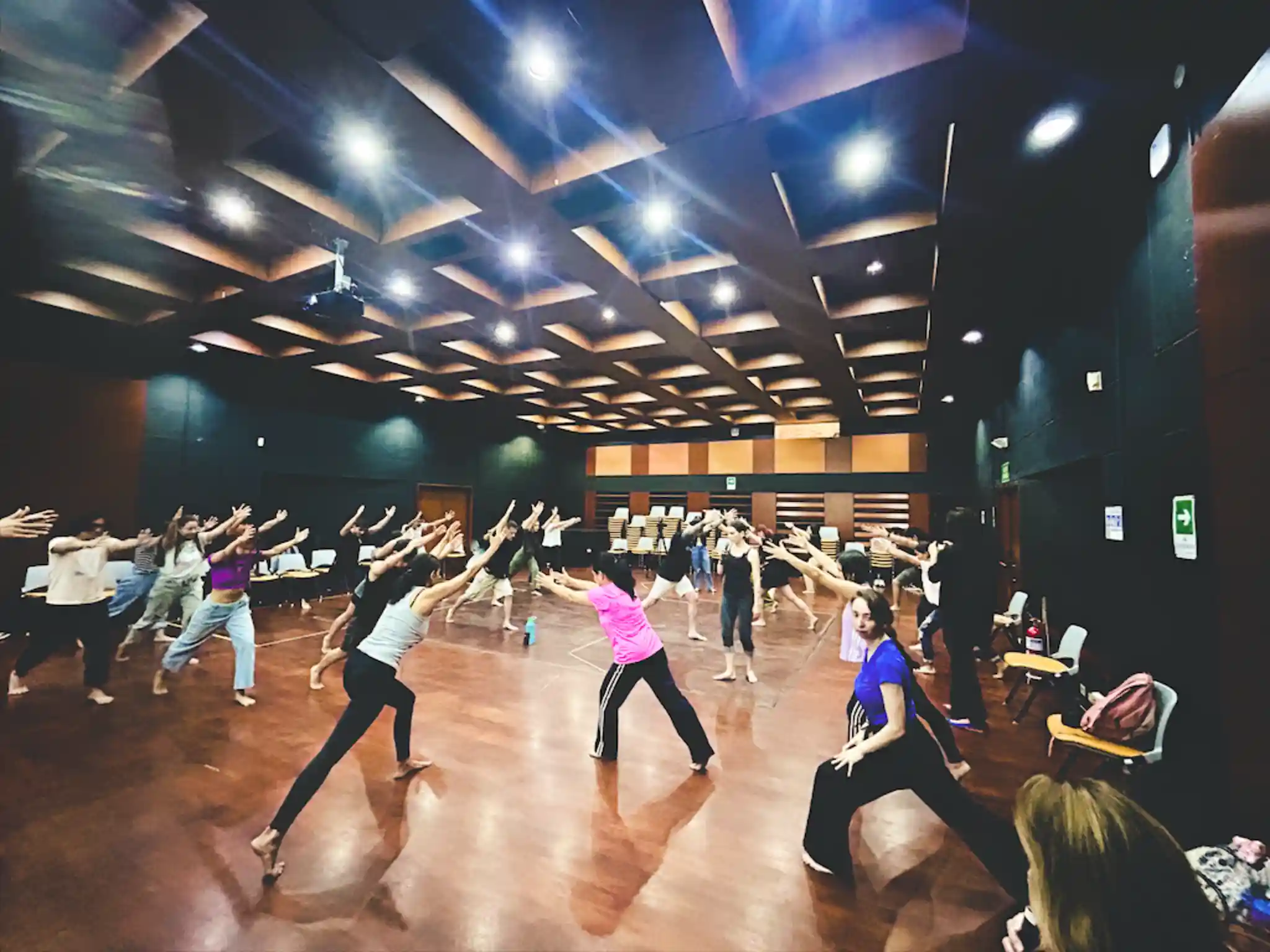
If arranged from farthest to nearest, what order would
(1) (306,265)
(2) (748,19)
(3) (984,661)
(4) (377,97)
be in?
(3) (984,661) → (1) (306,265) → (4) (377,97) → (2) (748,19)

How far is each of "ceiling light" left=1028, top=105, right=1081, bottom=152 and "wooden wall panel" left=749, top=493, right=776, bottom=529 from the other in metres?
11.2

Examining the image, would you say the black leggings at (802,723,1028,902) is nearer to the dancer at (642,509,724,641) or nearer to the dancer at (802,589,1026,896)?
the dancer at (802,589,1026,896)

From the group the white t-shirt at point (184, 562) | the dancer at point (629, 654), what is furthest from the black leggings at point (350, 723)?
the white t-shirt at point (184, 562)

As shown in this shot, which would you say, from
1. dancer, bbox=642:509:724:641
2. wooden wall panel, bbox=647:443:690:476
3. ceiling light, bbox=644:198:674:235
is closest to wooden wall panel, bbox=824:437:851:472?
wooden wall panel, bbox=647:443:690:476

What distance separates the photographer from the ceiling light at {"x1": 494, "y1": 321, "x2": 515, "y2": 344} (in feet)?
22.1

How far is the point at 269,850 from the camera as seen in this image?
2.35 meters

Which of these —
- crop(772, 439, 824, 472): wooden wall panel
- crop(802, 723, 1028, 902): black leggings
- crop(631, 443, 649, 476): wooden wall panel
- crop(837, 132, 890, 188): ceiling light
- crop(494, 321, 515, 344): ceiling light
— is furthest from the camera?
crop(631, 443, 649, 476): wooden wall panel

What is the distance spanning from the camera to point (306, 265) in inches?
199

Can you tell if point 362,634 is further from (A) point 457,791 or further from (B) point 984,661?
(B) point 984,661

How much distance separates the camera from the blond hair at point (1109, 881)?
86cm

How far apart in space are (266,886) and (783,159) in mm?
5074

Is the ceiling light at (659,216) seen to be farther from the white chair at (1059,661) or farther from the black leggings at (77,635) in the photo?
the black leggings at (77,635)

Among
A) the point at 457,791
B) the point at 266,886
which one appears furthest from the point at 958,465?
the point at 266,886

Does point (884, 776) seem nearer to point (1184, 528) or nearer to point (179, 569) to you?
point (1184, 528)
